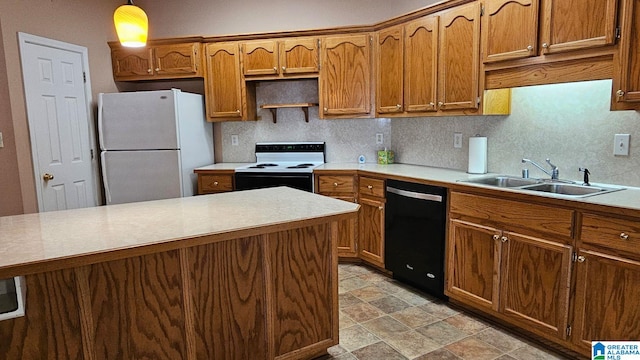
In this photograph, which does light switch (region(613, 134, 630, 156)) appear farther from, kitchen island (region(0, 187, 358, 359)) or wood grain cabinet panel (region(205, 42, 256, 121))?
wood grain cabinet panel (region(205, 42, 256, 121))

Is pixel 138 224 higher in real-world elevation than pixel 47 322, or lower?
higher

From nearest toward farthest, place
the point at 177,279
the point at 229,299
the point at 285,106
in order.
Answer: the point at 177,279, the point at 229,299, the point at 285,106

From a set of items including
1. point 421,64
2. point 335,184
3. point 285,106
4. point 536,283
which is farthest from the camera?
point 285,106

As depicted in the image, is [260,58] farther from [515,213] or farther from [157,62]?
[515,213]

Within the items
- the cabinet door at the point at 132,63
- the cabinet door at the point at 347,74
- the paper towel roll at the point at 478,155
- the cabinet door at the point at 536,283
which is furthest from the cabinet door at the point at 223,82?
the cabinet door at the point at 536,283

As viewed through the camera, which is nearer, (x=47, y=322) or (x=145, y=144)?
(x=47, y=322)

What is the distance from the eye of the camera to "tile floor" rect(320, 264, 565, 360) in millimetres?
2232

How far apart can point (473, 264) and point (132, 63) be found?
370cm

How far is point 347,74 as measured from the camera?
12.2 feet

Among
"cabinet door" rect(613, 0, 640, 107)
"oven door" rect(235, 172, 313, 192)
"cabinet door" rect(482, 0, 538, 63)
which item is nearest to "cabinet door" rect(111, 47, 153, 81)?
"oven door" rect(235, 172, 313, 192)

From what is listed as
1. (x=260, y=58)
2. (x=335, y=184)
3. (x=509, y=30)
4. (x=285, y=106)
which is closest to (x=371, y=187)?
(x=335, y=184)

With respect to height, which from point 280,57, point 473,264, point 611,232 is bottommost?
point 473,264

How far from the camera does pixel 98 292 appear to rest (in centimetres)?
160

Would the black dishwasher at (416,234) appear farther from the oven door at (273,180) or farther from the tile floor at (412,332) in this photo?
the oven door at (273,180)
